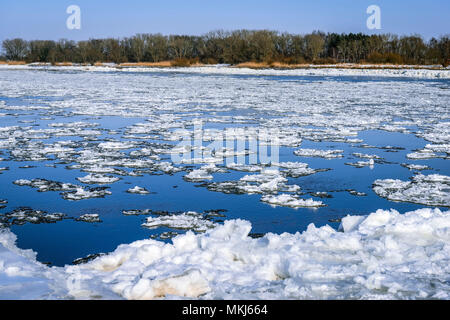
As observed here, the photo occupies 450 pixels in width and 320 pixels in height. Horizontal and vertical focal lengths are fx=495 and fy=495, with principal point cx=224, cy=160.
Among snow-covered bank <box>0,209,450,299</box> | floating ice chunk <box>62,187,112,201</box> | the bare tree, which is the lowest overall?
snow-covered bank <box>0,209,450,299</box>

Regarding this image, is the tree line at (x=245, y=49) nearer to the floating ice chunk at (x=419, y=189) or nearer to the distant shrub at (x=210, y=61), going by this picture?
the distant shrub at (x=210, y=61)

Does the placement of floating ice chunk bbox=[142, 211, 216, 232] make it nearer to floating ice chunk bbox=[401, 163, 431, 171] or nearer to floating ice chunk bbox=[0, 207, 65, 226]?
floating ice chunk bbox=[0, 207, 65, 226]

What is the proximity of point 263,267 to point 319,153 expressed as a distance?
458cm

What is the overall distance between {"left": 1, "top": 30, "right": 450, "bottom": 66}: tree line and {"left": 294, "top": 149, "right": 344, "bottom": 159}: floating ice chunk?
4343 centimetres

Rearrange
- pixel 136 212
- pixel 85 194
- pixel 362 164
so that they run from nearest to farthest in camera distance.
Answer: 1. pixel 136 212
2. pixel 85 194
3. pixel 362 164

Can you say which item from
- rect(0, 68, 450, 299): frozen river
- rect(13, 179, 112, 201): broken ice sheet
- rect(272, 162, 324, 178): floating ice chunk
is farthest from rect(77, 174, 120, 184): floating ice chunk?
rect(272, 162, 324, 178): floating ice chunk

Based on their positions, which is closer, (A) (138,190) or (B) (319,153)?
(A) (138,190)

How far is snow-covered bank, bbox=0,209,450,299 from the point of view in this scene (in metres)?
2.93

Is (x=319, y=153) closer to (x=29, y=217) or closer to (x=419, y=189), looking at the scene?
(x=419, y=189)

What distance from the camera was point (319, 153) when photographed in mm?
7613

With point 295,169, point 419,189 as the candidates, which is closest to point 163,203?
point 295,169

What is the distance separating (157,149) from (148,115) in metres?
4.71

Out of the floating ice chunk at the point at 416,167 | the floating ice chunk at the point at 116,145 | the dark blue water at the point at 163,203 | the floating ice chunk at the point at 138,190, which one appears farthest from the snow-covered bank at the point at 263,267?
the floating ice chunk at the point at 116,145
